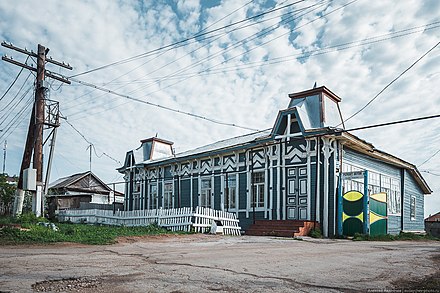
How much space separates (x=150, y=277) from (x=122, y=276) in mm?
454

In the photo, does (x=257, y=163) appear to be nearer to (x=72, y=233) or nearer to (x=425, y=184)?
(x=72, y=233)

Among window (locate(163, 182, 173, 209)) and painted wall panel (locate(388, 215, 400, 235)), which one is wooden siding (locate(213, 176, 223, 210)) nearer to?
window (locate(163, 182, 173, 209))

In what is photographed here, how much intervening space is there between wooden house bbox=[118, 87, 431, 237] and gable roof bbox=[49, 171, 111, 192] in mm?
22835

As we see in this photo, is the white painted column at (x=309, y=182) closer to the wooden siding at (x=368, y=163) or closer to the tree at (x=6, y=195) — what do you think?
the wooden siding at (x=368, y=163)

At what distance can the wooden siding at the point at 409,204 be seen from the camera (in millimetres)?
28200

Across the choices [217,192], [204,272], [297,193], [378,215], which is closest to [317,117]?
[297,193]

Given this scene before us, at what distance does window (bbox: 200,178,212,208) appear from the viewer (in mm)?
25422

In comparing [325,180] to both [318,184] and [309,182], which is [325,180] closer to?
[318,184]

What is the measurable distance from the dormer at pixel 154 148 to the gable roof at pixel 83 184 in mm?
17533

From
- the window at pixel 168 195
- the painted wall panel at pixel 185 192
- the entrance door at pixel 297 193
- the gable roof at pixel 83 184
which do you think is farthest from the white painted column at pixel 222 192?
the gable roof at pixel 83 184

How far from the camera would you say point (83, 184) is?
4888 centimetres

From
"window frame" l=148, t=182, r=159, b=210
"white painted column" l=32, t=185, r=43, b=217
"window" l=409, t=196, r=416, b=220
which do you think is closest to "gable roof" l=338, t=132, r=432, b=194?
"window" l=409, t=196, r=416, b=220

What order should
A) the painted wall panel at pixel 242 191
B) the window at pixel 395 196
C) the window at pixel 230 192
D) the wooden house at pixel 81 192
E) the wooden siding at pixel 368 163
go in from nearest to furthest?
the wooden siding at pixel 368 163
the painted wall panel at pixel 242 191
the window at pixel 230 192
the window at pixel 395 196
the wooden house at pixel 81 192

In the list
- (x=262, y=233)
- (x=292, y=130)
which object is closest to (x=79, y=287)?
(x=262, y=233)
